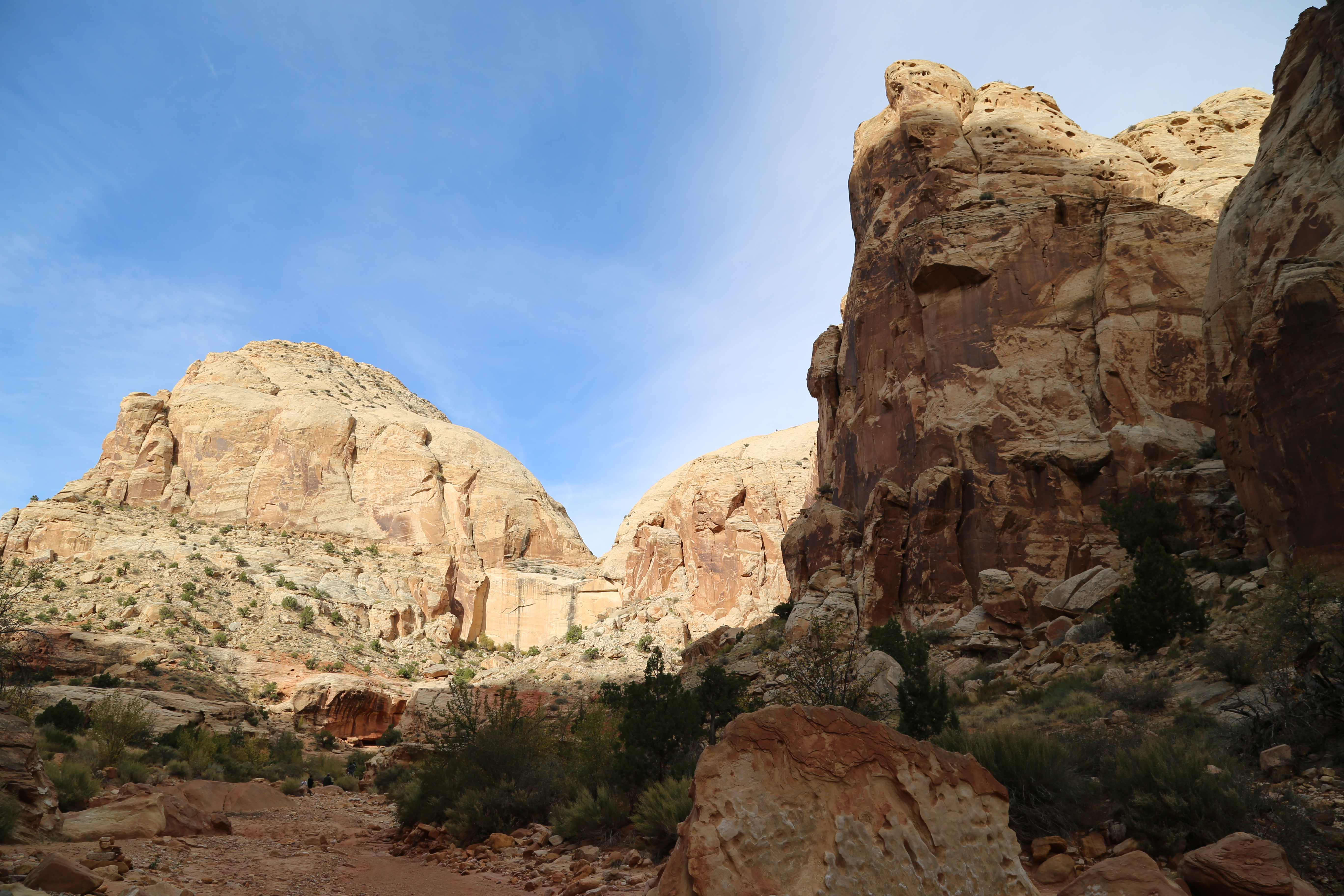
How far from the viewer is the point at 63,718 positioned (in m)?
20.3

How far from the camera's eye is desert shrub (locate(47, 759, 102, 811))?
11305 millimetres

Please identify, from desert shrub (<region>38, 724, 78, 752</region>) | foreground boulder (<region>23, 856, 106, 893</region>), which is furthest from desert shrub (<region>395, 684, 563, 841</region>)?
desert shrub (<region>38, 724, 78, 752</region>)

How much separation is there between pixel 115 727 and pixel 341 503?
44817 millimetres

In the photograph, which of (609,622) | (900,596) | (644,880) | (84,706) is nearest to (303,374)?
(609,622)

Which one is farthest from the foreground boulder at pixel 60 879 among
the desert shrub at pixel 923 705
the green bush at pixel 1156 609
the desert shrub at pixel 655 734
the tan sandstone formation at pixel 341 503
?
the tan sandstone formation at pixel 341 503

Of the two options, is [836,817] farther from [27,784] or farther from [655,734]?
[27,784]

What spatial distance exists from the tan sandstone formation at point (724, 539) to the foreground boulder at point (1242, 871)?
41.0 m

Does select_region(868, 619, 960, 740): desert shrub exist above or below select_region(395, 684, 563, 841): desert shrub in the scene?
above

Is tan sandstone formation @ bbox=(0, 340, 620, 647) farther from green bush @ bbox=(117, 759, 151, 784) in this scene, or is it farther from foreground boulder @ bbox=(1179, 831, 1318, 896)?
Answer: foreground boulder @ bbox=(1179, 831, 1318, 896)

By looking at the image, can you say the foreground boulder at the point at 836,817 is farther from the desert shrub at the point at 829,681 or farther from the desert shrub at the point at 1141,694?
the desert shrub at the point at 1141,694

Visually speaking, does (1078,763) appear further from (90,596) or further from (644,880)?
(90,596)

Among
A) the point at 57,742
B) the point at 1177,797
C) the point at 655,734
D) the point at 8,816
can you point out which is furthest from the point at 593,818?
the point at 57,742

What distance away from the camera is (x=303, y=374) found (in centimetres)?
7106

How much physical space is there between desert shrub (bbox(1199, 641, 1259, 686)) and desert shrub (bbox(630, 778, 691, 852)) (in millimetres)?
8001
